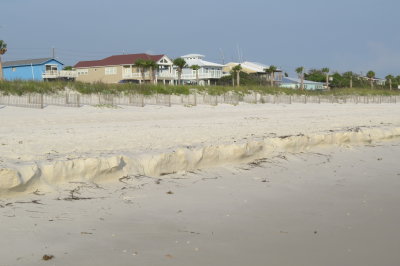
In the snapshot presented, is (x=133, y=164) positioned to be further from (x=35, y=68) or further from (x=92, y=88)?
(x=35, y=68)

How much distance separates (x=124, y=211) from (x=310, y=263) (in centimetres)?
230

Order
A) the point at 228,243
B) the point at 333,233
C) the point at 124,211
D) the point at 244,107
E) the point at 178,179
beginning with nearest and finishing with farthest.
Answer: the point at 228,243
the point at 333,233
the point at 124,211
the point at 178,179
the point at 244,107

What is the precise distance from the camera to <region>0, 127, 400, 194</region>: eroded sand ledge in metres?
5.94

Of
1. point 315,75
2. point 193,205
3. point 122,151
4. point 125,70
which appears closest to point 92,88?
point 122,151

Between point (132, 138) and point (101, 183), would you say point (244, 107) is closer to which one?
point (132, 138)

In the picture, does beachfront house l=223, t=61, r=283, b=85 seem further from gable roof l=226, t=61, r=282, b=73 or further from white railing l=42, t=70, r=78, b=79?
white railing l=42, t=70, r=78, b=79

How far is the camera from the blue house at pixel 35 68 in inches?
2199

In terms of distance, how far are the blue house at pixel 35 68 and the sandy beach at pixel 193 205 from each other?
48.2 m

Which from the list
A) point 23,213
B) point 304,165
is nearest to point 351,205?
point 304,165

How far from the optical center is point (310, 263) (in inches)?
168

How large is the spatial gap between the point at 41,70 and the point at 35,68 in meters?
0.98

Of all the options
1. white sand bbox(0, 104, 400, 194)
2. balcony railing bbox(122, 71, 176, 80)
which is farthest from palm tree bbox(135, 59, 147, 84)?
white sand bbox(0, 104, 400, 194)

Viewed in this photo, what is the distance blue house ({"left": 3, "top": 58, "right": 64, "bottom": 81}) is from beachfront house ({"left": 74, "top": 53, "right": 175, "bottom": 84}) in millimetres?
4248

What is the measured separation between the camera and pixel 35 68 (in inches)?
2221
